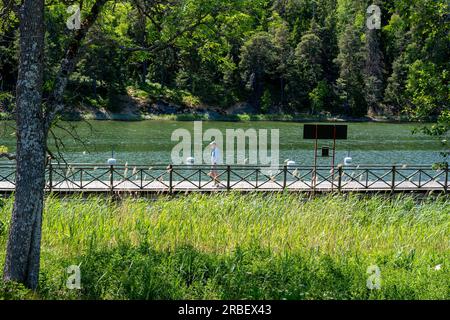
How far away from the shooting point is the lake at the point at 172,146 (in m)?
38.7

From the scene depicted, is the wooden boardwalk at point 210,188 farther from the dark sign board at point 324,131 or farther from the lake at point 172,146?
the lake at point 172,146

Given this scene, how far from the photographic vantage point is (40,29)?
7.19 meters

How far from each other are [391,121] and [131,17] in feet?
294

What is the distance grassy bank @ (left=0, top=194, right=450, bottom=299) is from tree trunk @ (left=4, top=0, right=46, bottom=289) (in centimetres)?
49

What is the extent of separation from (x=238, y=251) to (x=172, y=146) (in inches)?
1554

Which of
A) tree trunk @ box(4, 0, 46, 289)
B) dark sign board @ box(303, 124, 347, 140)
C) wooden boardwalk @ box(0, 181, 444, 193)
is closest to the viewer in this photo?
tree trunk @ box(4, 0, 46, 289)

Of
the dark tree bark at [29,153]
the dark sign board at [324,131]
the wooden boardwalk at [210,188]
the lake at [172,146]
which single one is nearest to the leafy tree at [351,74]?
the lake at [172,146]

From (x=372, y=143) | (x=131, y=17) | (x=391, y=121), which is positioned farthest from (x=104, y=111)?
(x=131, y=17)

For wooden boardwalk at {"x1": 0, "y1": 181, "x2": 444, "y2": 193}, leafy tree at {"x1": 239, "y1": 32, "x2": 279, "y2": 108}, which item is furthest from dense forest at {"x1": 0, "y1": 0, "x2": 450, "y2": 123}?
wooden boardwalk at {"x1": 0, "y1": 181, "x2": 444, "y2": 193}

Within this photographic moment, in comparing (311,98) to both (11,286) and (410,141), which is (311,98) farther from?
(11,286)

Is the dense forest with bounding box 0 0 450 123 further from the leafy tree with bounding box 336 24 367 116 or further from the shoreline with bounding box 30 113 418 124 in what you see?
the shoreline with bounding box 30 113 418 124

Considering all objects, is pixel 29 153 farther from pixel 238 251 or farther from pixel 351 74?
pixel 351 74

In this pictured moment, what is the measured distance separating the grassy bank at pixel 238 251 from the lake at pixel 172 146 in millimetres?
17530

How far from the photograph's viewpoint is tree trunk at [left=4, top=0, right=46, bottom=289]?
7.08 metres
